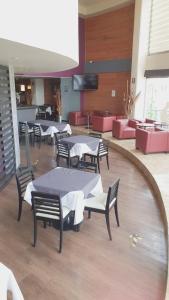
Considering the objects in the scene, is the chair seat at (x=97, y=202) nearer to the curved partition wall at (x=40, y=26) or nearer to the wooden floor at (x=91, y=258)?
the wooden floor at (x=91, y=258)

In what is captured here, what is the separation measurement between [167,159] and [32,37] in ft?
17.0

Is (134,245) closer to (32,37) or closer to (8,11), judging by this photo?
(32,37)

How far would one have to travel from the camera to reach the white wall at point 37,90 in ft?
46.1

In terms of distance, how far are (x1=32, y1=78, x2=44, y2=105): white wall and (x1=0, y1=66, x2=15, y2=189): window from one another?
29.3 ft

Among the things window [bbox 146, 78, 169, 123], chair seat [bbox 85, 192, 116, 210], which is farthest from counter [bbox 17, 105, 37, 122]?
chair seat [bbox 85, 192, 116, 210]

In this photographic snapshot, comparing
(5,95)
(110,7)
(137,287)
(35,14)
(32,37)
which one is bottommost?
(137,287)

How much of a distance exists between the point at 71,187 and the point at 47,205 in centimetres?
47

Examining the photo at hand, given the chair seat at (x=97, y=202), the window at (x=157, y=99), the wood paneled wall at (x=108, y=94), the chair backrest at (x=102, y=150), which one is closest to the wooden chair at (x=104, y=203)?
the chair seat at (x=97, y=202)

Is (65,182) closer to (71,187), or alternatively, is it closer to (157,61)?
(71,187)

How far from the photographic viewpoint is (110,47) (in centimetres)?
1127

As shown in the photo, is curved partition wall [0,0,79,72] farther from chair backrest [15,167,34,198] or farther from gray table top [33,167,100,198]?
chair backrest [15,167,34,198]

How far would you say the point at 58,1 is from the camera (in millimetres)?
2996

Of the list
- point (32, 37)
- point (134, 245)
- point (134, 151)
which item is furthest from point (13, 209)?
point (134, 151)

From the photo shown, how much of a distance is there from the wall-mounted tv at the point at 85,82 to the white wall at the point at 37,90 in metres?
2.95
